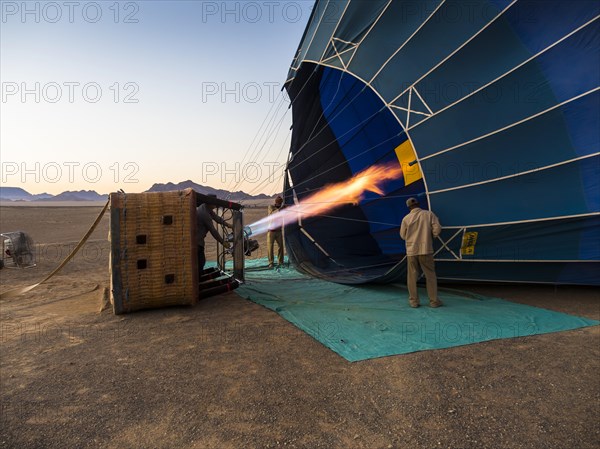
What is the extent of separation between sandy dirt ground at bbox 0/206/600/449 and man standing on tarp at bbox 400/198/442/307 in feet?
5.07

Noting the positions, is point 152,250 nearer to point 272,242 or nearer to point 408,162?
point 408,162

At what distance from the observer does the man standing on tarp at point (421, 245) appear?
5.34m

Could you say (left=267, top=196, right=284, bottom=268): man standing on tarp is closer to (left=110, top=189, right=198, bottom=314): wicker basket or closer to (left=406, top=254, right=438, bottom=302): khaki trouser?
(left=110, top=189, right=198, bottom=314): wicker basket

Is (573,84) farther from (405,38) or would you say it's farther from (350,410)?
(350,410)

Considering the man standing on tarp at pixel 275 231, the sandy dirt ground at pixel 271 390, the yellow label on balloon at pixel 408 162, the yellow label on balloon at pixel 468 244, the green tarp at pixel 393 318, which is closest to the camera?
the sandy dirt ground at pixel 271 390

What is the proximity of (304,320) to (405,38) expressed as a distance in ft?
14.6

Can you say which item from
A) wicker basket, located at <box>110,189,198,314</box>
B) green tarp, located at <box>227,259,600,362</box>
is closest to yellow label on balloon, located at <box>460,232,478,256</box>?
green tarp, located at <box>227,259,600,362</box>

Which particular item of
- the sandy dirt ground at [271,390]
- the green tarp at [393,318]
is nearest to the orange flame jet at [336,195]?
the green tarp at [393,318]

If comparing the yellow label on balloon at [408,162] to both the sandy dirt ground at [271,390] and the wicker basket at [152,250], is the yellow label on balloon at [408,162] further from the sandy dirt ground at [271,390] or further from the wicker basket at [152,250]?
the wicker basket at [152,250]

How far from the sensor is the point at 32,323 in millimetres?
4703

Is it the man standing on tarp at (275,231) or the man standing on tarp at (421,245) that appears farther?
the man standing on tarp at (275,231)

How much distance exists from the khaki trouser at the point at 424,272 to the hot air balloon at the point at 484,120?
353 mm

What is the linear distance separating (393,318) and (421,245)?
1.17 m

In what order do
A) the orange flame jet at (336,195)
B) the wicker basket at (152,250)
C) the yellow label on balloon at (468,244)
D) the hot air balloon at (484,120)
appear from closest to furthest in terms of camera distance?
the hot air balloon at (484,120) → the wicker basket at (152,250) → the yellow label on balloon at (468,244) → the orange flame jet at (336,195)
